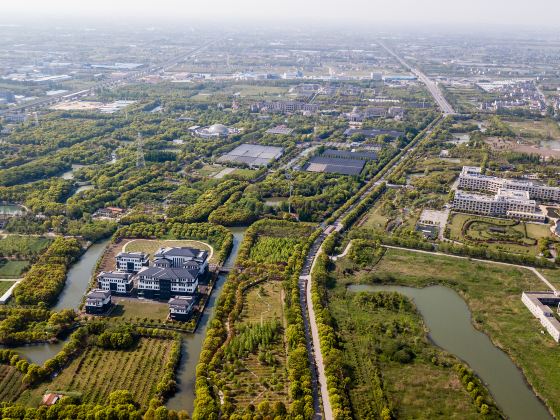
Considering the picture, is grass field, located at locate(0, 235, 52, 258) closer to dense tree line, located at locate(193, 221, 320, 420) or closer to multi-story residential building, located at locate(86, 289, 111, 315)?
multi-story residential building, located at locate(86, 289, 111, 315)

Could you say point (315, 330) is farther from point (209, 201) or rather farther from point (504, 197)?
point (504, 197)

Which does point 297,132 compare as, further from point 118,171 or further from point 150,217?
point 150,217

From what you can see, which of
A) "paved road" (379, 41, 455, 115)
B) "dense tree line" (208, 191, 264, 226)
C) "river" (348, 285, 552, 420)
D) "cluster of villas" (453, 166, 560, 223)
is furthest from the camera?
"paved road" (379, 41, 455, 115)

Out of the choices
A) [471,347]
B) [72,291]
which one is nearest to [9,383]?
[72,291]

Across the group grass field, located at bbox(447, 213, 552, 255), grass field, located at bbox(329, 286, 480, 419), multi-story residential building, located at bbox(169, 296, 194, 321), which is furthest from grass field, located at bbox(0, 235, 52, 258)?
grass field, located at bbox(447, 213, 552, 255)

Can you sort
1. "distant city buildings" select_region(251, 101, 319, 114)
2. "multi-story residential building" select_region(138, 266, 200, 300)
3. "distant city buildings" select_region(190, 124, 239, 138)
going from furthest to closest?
"distant city buildings" select_region(251, 101, 319, 114), "distant city buildings" select_region(190, 124, 239, 138), "multi-story residential building" select_region(138, 266, 200, 300)

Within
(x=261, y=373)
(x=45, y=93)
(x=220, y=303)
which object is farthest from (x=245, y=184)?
(x=45, y=93)
